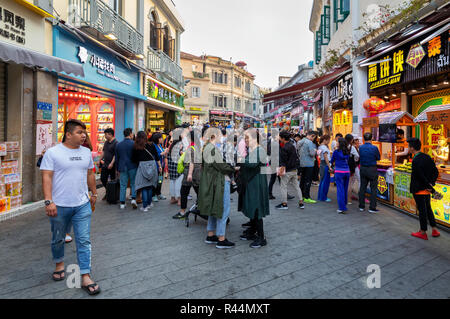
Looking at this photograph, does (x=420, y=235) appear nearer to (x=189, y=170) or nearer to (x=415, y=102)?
(x=189, y=170)

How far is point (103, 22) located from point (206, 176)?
758cm

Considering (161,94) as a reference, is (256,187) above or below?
below

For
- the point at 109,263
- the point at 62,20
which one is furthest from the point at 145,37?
the point at 109,263

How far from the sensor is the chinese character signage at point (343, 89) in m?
12.3

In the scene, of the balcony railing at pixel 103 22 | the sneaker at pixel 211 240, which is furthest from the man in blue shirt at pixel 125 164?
the balcony railing at pixel 103 22

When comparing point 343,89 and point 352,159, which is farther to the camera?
point 343,89

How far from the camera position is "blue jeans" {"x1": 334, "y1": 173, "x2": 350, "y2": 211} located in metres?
6.67

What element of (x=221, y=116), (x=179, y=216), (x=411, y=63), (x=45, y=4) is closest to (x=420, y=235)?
(x=179, y=216)

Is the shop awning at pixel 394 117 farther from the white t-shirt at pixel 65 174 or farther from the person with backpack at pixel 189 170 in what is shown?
the white t-shirt at pixel 65 174

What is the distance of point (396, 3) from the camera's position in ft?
32.0

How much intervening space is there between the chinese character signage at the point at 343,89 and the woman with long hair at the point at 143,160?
9519 millimetres

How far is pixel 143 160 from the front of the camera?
6.67 m

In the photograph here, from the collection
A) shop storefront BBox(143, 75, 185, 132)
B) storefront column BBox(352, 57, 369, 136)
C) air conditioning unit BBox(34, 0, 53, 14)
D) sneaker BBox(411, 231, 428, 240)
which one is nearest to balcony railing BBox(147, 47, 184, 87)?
shop storefront BBox(143, 75, 185, 132)
